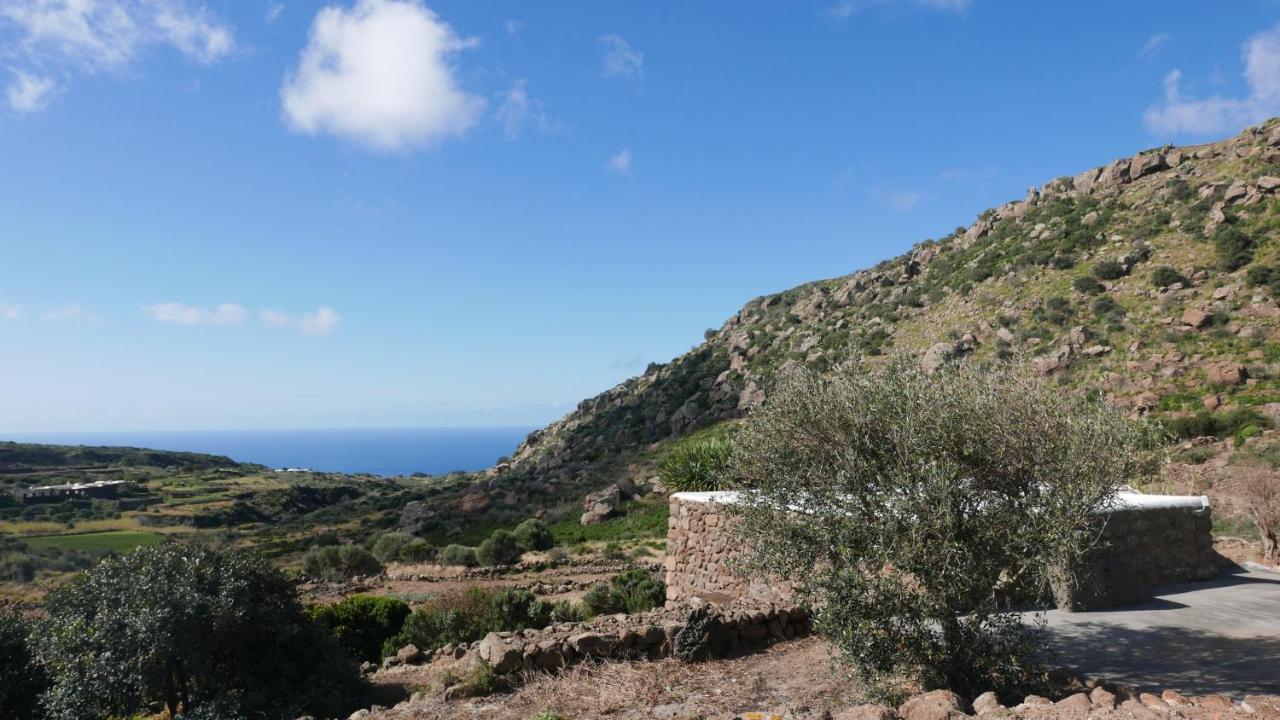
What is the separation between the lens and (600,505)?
34.6 m

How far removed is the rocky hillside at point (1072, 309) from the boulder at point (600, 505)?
6.90 metres

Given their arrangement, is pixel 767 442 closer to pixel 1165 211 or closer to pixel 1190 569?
pixel 1190 569

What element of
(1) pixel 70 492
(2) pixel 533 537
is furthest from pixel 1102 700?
(1) pixel 70 492

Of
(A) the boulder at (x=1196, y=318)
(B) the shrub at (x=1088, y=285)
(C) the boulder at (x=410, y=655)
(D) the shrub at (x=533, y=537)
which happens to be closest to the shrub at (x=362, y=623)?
(C) the boulder at (x=410, y=655)

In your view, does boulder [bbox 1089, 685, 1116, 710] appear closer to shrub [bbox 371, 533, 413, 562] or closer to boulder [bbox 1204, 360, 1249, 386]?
boulder [bbox 1204, 360, 1249, 386]

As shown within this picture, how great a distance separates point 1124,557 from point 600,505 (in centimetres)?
2677

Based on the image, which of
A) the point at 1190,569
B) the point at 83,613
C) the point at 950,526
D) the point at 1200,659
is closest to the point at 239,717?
the point at 83,613

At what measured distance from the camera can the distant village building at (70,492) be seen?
56.5 meters

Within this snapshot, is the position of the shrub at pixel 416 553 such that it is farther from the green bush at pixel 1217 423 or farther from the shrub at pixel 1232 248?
the shrub at pixel 1232 248

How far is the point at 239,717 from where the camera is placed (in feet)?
25.8

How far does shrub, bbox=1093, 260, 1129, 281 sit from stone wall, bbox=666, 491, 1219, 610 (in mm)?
28741

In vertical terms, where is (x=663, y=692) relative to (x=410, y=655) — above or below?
above

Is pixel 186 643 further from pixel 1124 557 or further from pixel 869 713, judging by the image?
pixel 1124 557

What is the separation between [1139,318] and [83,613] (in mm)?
37111
